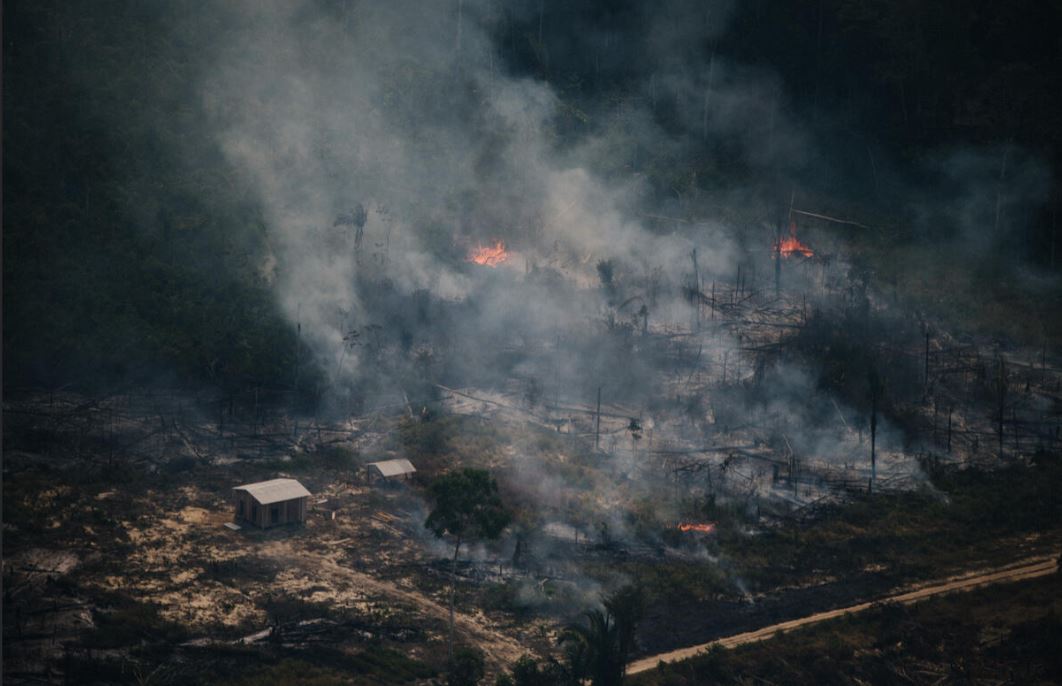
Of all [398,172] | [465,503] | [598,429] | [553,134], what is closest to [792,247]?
[553,134]

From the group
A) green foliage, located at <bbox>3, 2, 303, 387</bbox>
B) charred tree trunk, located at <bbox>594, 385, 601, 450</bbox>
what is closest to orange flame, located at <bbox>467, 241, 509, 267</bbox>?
green foliage, located at <bbox>3, 2, 303, 387</bbox>

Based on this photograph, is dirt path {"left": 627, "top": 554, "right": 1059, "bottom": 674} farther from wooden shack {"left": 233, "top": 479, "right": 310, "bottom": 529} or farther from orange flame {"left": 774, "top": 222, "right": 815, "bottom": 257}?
orange flame {"left": 774, "top": 222, "right": 815, "bottom": 257}

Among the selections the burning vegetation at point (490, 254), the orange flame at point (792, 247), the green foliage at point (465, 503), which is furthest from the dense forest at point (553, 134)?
the green foliage at point (465, 503)

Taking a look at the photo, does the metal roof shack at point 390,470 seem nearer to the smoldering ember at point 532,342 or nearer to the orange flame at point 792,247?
the smoldering ember at point 532,342

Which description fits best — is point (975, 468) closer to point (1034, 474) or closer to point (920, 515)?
point (1034, 474)

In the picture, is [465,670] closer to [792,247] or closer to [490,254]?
A: [490,254]

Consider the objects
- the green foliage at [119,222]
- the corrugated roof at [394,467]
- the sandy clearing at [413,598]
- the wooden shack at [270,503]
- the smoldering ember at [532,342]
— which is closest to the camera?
the sandy clearing at [413,598]
